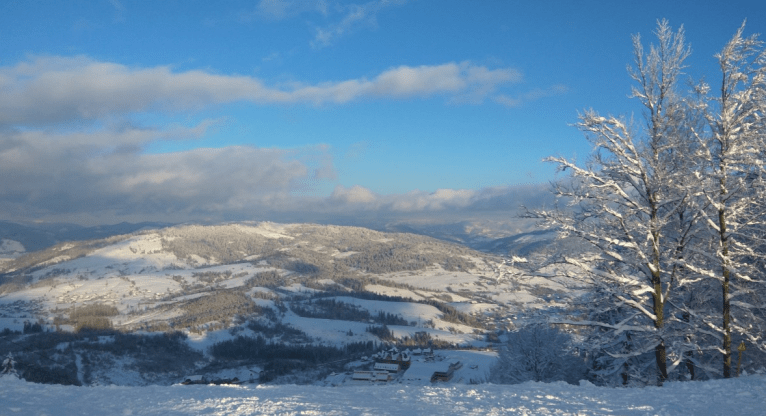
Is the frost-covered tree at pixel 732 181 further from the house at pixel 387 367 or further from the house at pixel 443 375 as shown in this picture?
the house at pixel 387 367

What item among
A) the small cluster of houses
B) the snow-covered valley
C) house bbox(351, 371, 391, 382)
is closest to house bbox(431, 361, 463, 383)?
the small cluster of houses

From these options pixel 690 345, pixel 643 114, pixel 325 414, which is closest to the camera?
pixel 325 414

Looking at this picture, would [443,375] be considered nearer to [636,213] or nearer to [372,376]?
[372,376]

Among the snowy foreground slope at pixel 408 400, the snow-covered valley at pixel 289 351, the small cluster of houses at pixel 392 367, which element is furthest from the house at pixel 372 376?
the snowy foreground slope at pixel 408 400

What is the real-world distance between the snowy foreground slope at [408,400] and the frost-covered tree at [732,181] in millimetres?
1586

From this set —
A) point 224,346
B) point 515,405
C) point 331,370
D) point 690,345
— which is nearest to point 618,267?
point 690,345

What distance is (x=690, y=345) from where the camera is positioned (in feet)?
35.3

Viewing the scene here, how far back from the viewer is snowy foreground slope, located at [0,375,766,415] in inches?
368

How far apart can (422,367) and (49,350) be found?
231 ft

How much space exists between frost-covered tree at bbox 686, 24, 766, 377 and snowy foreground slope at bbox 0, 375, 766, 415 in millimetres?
1586

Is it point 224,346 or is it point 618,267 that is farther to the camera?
point 224,346

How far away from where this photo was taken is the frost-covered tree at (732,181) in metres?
10.8

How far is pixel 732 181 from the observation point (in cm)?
1120

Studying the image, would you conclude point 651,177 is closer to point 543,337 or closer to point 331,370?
point 543,337
